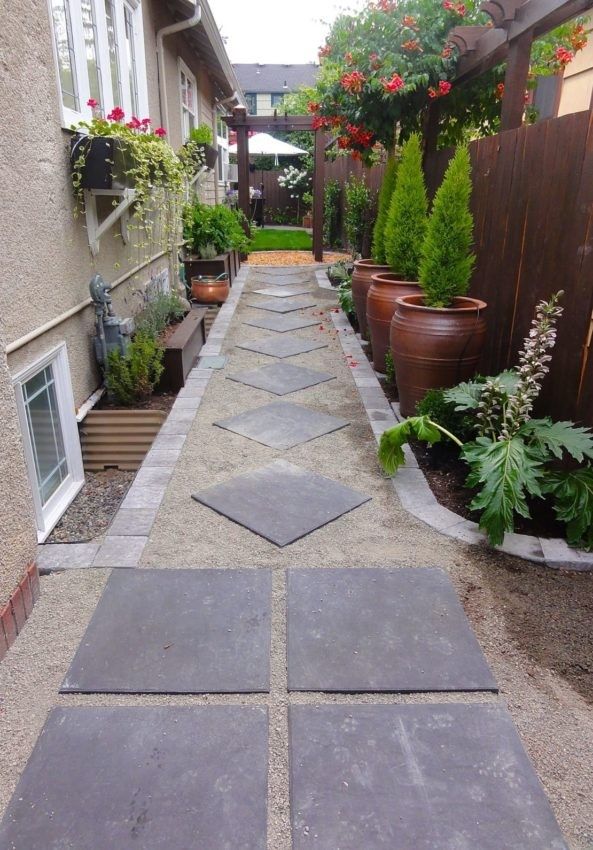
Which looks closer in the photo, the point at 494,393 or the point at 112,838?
the point at 112,838

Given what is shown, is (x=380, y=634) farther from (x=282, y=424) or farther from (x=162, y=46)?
(x=162, y=46)

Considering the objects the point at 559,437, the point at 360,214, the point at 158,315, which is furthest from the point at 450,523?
the point at 360,214

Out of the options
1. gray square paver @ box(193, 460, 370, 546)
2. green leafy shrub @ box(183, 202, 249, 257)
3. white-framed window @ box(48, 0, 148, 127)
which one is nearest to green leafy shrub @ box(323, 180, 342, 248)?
green leafy shrub @ box(183, 202, 249, 257)

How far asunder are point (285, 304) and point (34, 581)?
6.53 meters

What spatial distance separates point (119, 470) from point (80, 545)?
1527 mm

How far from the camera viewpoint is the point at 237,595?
2.36 meters

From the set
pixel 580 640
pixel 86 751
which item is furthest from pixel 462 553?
pixel 86 751

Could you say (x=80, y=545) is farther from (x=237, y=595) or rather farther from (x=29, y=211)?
(x=29, y=211)

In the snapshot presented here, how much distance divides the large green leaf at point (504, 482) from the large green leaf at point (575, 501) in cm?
9

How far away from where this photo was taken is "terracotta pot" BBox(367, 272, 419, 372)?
4.71 metres

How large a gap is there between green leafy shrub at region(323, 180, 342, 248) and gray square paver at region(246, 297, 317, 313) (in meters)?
6.49

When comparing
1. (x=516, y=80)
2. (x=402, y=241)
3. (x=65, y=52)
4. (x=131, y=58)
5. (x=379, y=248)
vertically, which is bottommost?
(x=379, y=248)

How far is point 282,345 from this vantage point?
246 inches

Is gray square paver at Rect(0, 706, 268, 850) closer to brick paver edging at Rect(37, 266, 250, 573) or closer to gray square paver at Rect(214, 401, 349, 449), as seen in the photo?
brick paver edging at Rect(37, 266, 250, 573)
